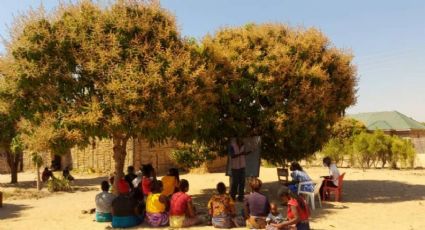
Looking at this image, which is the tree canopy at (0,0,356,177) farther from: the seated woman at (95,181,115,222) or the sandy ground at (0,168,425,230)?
the sandy ground at (0,168,425,230)

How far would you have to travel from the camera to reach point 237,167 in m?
12.9

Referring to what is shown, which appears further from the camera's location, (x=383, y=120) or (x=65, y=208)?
(x=383, y=120)

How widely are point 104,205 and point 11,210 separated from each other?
174 inches

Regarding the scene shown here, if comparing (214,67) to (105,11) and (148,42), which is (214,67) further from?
(105,11)

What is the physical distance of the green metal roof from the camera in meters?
46.6

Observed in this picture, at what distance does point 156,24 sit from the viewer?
10.7 m

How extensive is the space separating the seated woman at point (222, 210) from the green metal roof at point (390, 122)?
127 ft

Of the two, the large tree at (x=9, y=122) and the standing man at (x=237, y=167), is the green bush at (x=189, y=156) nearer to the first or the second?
the large tree at (x=9, y=122)

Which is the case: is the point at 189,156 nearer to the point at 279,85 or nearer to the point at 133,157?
the point at 133,157

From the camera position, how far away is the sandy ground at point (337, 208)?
10.3 m

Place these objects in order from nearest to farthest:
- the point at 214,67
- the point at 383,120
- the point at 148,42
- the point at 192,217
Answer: the point at 192,217, the point at 148,42, the point at 214,67, the point at 383,120

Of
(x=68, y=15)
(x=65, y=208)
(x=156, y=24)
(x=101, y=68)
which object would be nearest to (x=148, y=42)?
(x=156, y=24)

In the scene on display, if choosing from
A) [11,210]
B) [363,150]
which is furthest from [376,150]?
[11,210]

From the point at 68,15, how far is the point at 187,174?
1537cm
